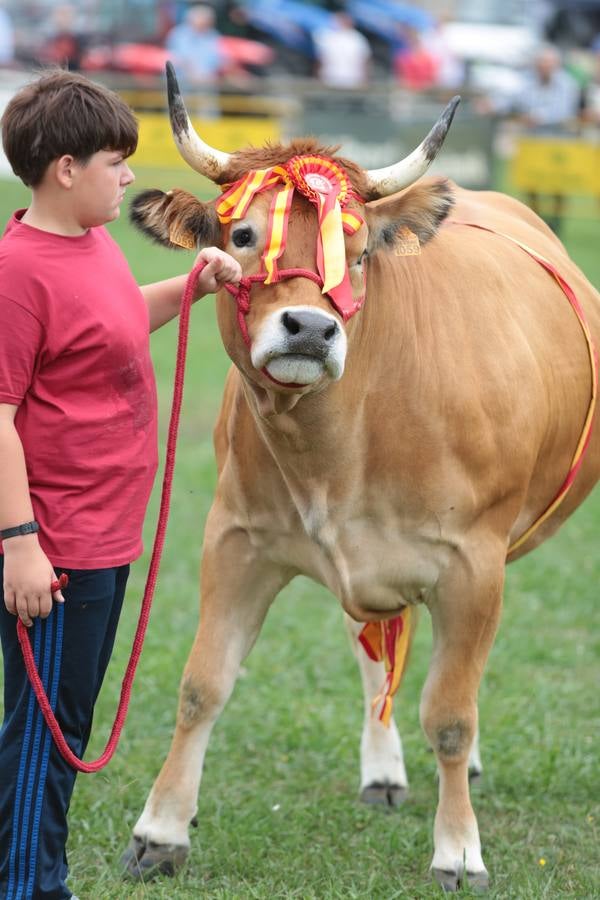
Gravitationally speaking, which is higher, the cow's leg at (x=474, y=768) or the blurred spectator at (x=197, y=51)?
the cow's leg at (x=474, y=768)

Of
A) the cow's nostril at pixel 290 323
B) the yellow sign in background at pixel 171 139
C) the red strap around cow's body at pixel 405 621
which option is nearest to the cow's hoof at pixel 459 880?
the red strap around cow's body at pixel 405 621

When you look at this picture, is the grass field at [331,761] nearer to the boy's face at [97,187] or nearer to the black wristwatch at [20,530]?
the black wristwatch at [20,530]

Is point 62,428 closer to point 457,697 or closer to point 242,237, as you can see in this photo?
point 242,237

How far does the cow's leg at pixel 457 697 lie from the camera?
427 cm

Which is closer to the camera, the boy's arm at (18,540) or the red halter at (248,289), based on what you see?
the boy's arm at (18,540)

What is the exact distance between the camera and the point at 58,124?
3326 millimetres

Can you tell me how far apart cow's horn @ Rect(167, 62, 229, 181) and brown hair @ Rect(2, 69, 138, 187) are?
0.36m

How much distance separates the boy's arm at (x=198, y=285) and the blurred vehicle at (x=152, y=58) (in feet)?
68.1

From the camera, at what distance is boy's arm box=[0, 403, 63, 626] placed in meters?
3.28

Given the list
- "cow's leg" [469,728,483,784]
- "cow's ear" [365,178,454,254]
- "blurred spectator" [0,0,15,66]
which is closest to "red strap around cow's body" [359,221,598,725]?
"cow's leg" [469,728,483,784]

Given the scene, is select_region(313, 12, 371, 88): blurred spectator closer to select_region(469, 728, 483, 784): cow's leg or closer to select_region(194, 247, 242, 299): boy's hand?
select_region(469, 728, 483, 784): cow's leg

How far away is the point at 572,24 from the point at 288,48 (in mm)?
9362

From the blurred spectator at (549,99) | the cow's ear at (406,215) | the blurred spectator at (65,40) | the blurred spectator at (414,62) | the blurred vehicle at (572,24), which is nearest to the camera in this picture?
the cow's ear at (406,215)

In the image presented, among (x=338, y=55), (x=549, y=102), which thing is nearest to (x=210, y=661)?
(x=549, y=102)
